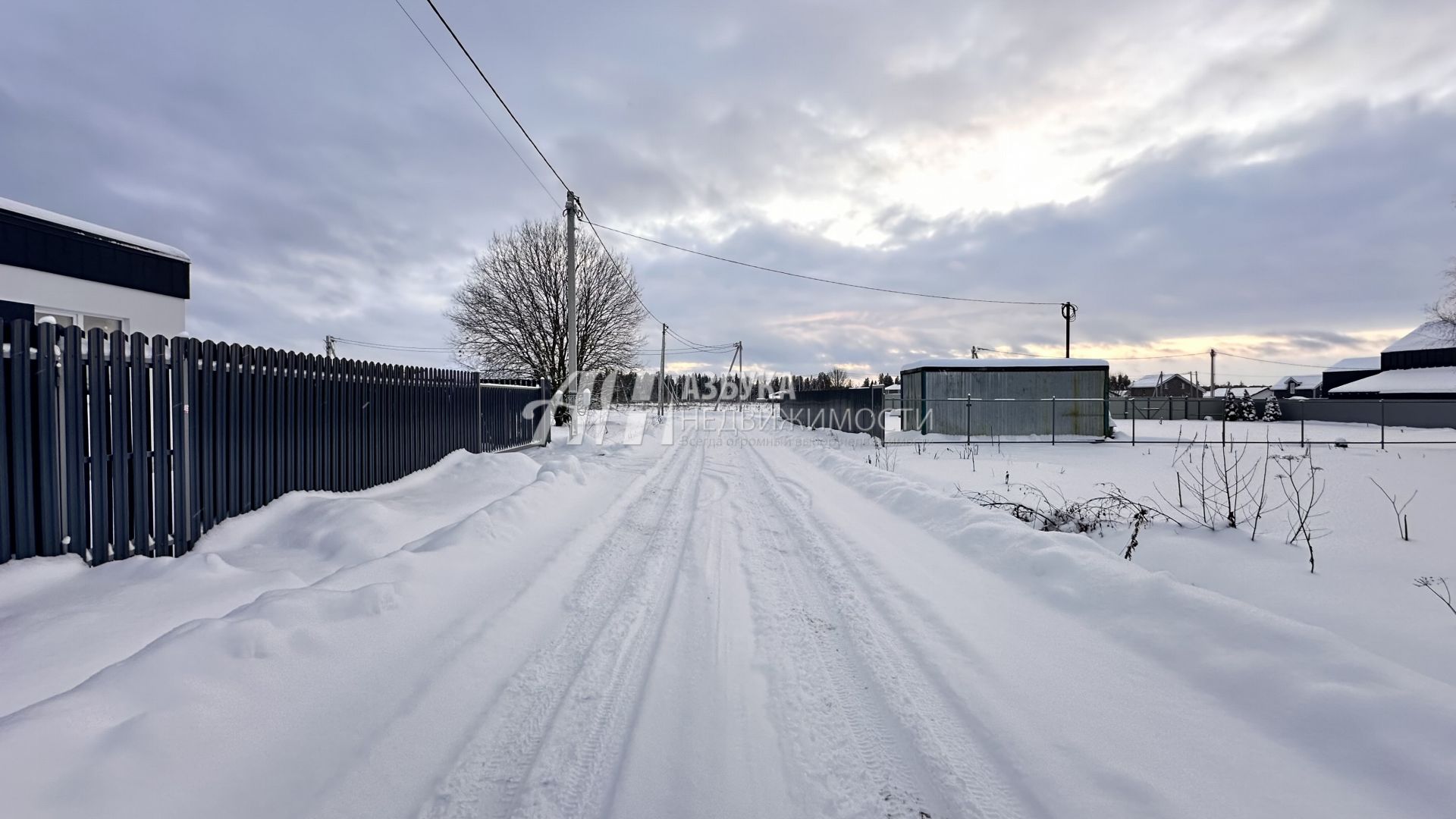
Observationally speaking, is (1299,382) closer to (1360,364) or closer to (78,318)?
(1360,364)

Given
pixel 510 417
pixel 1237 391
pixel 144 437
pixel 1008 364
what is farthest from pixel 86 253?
pixel 1237 391

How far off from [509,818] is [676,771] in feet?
2.13

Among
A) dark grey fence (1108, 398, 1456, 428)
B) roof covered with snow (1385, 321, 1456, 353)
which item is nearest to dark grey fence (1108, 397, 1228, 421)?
dark grey fence (1108, 398, 1456, 428)

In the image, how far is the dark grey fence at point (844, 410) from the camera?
17.8 m

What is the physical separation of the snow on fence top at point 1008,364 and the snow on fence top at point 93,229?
22.1 meters

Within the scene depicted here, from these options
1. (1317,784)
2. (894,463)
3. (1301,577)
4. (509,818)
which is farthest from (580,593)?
(894,463)

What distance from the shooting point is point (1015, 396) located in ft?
67.9

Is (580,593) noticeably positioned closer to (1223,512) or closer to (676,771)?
(676,771)

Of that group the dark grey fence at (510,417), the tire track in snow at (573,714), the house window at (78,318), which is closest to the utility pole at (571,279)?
the dark grey fence at (510,417)

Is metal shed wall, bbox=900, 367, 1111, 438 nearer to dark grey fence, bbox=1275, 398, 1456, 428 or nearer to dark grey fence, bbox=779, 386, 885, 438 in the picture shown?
dark grey fence, bbox=779, 386, 885, 438

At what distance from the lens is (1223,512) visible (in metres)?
6.99

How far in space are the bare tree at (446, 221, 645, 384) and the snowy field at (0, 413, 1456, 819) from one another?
19552 mm

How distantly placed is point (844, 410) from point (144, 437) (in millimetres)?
20045

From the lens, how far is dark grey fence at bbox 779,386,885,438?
17766mm
